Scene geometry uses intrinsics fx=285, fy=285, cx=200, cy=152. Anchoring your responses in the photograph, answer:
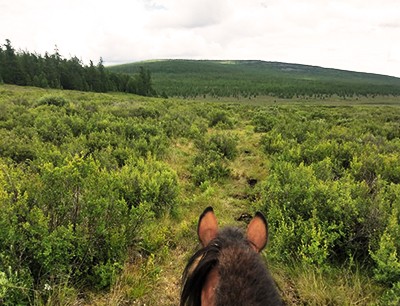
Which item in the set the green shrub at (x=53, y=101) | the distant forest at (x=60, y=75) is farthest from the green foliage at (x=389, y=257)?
the distant forest at (x=60, y=75)

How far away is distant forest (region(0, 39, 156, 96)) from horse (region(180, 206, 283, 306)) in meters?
62.6

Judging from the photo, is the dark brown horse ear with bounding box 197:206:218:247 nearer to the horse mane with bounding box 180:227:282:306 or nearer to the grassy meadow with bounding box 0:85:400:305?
the horse mane with bounding box 180:227:282:306

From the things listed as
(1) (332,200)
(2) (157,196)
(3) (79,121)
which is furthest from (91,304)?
(3) (79,121)

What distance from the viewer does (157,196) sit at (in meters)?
5.32

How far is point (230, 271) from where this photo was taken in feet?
4.34

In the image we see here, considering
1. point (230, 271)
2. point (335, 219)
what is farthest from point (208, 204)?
point (230, 271)

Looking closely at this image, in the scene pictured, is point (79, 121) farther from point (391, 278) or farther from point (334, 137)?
point (391, 278)

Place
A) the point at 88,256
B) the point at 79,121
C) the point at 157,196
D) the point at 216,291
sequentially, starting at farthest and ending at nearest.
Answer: the point at 79,121 → the point at 157,196 → the point at 88,256 → the point at 216,291

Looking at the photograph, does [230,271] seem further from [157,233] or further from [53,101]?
[53,101]

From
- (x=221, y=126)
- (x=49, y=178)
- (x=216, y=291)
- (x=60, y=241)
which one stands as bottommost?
(x=221, y=126)

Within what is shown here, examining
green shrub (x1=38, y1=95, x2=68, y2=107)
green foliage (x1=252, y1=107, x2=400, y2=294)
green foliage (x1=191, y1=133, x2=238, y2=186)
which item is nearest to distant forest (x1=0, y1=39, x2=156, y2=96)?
green shrub (x1=38, y1=95, x2=68, y2=107)

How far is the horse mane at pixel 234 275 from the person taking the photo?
1233mm

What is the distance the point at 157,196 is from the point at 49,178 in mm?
2135

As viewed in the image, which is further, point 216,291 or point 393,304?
point 393,304
